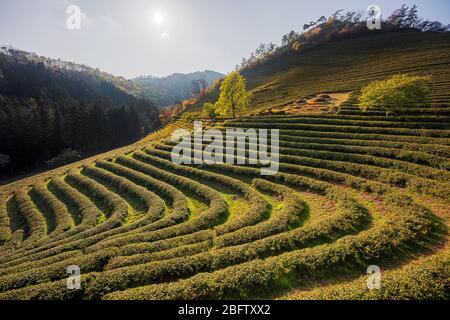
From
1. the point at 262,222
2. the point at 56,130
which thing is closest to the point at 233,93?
the point at 262,222

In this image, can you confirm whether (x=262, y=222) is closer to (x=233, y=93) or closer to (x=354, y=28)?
(x=233, y=93)

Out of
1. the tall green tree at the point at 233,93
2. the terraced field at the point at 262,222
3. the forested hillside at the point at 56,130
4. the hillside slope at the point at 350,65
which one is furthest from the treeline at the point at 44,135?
the hillside slope at the point at 350,65

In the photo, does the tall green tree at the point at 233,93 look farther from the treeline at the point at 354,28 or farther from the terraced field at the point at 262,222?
the treeline at the point at 354,28

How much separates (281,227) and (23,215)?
28658 millimetres

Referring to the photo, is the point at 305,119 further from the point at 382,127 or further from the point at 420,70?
the point at 420,70

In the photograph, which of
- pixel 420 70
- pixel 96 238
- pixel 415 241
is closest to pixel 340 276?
pixel 415 241

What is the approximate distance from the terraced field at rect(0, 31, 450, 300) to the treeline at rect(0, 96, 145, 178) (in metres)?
32.0

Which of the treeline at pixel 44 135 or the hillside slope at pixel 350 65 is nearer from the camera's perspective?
the treeline at pixel 44 135

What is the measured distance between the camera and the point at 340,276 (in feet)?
33.5

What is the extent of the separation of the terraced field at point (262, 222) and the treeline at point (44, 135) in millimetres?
31996

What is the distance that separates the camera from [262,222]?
16406mm

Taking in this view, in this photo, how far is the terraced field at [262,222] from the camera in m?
9.99

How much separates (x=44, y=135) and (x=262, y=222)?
70806mm
